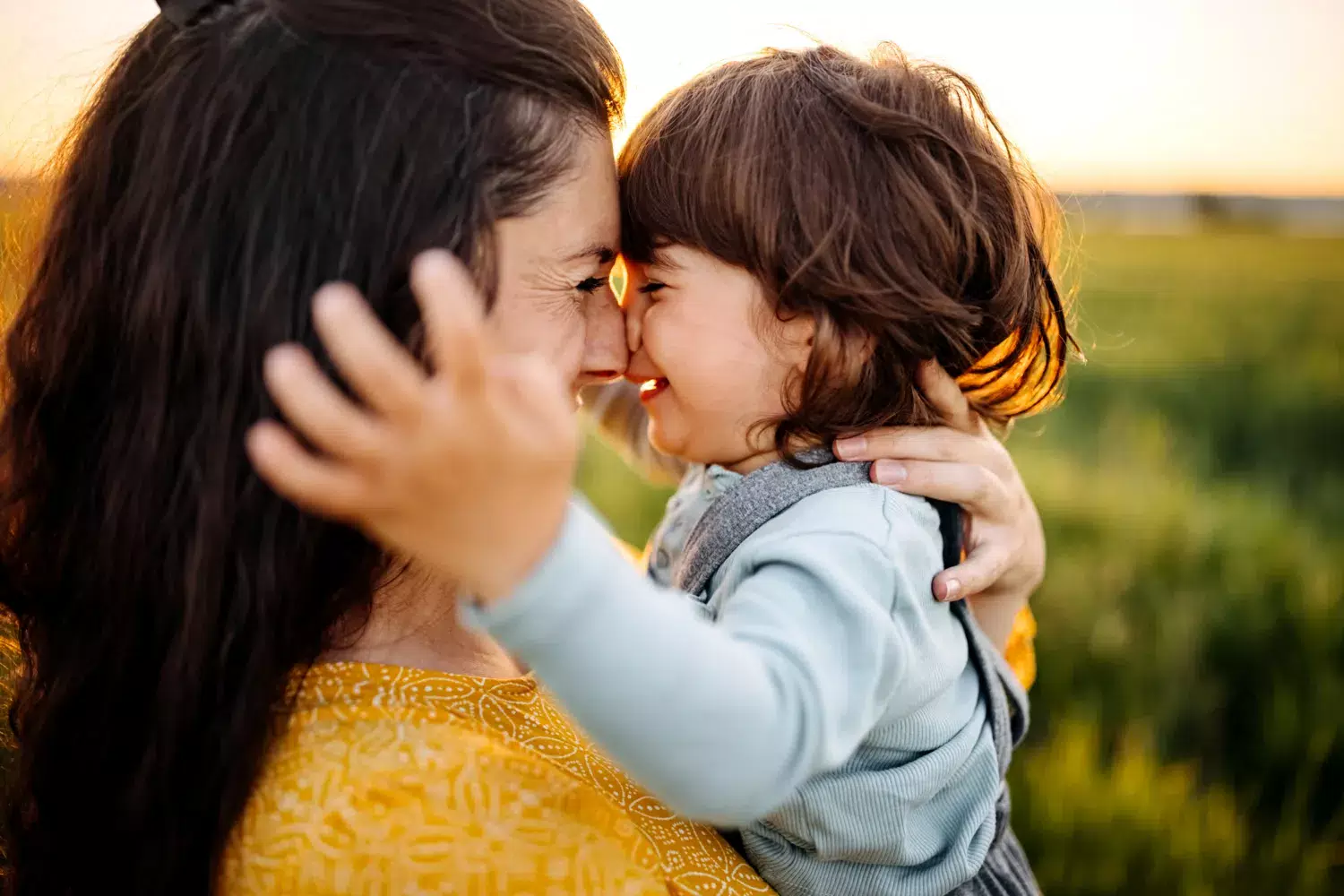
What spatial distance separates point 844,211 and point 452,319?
972mm

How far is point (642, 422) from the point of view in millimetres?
2447

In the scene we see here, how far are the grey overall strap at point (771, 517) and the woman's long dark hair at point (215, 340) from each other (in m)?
0.42

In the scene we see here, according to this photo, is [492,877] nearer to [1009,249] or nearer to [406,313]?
[406,313]

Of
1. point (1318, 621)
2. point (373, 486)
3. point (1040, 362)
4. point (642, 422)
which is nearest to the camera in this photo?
point (373, 486)

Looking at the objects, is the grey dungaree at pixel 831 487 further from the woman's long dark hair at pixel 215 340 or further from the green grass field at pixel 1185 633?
the green grass field at pixel 1185 633

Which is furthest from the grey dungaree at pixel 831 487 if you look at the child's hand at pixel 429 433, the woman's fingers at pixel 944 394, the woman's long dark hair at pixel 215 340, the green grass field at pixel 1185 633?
the child's hand at pixel 429 433

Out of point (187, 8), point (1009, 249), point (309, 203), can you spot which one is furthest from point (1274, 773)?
point (187, 8)

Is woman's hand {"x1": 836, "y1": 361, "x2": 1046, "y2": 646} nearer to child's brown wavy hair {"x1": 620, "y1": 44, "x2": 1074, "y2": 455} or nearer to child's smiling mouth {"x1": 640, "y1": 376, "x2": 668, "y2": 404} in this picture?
child's brown wavy hair {"x1": 620, "y1": 44, "x2": 1074, "y2": 455}

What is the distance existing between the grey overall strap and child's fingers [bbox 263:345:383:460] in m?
0.81

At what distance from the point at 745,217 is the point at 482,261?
1.39 ft

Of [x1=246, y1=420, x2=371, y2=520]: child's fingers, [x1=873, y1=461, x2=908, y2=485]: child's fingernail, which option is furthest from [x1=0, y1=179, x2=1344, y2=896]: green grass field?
[x1=246, y1=420, x2=371, y2=520]: child's fingers

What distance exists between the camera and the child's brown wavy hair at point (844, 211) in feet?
4.92

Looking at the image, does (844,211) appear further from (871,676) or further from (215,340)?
(215,340)

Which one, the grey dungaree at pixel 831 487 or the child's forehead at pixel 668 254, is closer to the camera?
the grey dungaree at pixel 831 487
